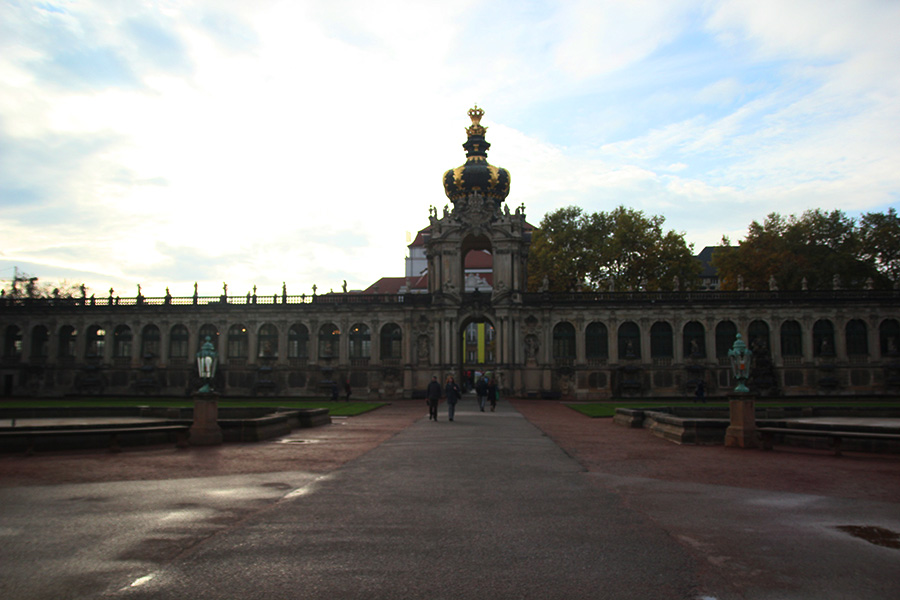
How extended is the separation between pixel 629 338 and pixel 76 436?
46370 mm

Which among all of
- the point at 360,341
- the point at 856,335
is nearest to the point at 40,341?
the point at 360,341

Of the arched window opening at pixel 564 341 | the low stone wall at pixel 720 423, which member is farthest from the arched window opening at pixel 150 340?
the low stone wall at pixel 720 423

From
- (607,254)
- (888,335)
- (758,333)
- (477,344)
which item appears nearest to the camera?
(888,335)

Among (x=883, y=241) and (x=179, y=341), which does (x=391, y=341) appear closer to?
(x=179, y=341)

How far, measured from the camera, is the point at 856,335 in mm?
58562

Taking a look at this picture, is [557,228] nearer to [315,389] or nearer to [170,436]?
[315,389]

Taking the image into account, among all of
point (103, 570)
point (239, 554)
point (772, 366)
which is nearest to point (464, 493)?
point (239, 554)

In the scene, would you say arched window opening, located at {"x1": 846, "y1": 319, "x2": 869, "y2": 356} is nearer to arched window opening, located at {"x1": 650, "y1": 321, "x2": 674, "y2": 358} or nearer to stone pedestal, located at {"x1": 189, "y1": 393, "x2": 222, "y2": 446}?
arched window opening, located at {"x1": 650, "y1": 321, "x2": 674, "y2": 358}

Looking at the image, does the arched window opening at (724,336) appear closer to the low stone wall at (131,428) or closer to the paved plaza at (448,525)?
the low stone wall at (131,428)

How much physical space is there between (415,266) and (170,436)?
102 meters

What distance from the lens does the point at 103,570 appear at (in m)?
8.41

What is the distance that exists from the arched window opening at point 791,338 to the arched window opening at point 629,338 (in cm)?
1184

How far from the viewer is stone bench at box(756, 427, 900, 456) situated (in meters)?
19.8

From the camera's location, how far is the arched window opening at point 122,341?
63.8 metres
